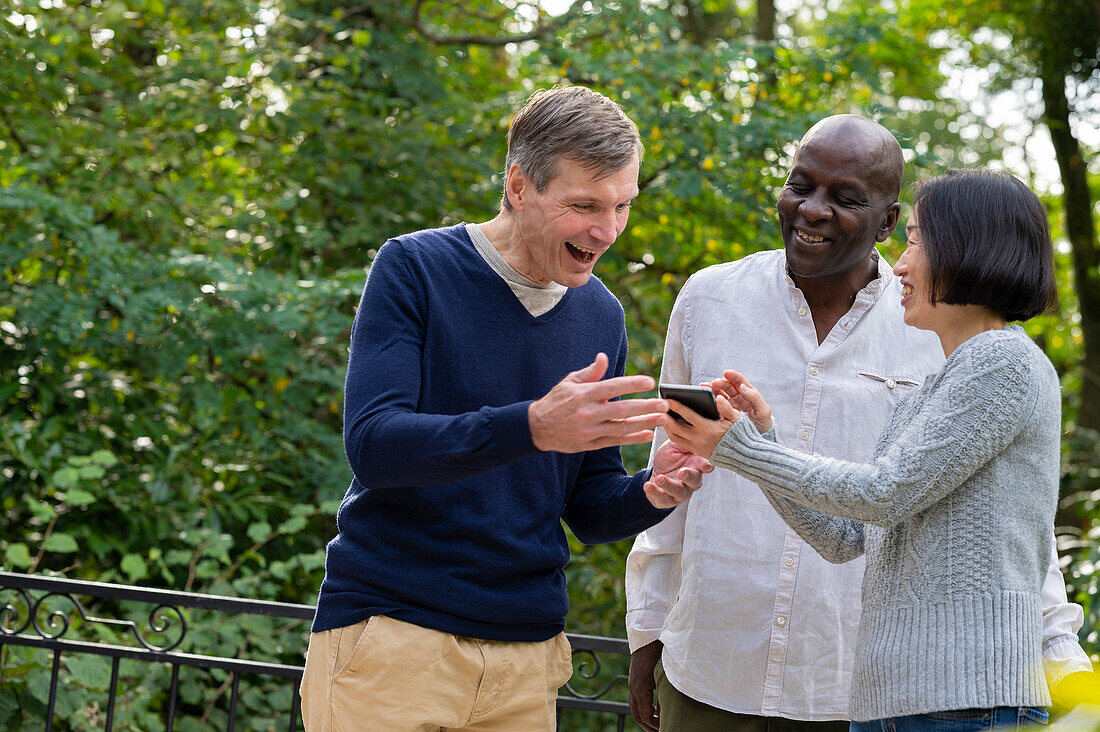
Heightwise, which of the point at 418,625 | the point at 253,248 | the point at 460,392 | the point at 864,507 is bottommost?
the point at 418,625

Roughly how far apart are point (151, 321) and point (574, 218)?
2863mm

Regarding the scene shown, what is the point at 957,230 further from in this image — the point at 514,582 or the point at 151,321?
the point at 151,321

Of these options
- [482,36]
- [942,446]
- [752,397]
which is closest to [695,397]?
[752,397]

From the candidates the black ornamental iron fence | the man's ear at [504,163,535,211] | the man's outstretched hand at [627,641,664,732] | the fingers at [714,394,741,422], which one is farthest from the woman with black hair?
the black ornamental iron fence

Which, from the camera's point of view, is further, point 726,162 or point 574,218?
point 726,162

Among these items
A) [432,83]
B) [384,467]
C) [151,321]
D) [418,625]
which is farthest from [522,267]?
→ [432,83]

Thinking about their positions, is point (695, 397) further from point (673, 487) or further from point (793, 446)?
point (793, 446)

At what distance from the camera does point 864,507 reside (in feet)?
5.39

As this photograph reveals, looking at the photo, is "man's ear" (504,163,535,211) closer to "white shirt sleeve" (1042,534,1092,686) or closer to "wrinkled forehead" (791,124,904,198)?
"wrinkled forehead" (791,124,904,198)

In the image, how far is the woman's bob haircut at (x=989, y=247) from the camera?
5.63ft

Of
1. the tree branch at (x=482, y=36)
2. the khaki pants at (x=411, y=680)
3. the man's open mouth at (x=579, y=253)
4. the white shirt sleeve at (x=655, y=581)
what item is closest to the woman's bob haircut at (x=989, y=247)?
the man's open mouth at (x=579, y=253)

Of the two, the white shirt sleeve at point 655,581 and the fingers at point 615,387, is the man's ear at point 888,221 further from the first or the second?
the fingers at point 615,387

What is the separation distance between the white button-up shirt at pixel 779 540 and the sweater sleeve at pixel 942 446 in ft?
1.28

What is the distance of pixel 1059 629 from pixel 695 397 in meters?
0.86
